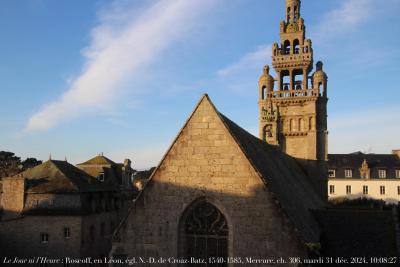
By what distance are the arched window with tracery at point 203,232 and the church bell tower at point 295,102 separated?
742 inches

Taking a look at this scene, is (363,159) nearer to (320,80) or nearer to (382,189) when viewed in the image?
(382,189)

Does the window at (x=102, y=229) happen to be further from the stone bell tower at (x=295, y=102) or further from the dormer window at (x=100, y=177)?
the stone bell tower at (x=295, y=102)

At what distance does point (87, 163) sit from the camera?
46.0m

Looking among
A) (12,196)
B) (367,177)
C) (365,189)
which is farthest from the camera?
(365,189)

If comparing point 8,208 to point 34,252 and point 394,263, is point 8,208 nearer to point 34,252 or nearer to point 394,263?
point 34,252

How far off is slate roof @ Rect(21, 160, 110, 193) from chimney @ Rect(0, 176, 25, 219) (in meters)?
0.65

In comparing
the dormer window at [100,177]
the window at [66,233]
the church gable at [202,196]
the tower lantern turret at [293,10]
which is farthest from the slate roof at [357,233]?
the dormer window at [100,177]

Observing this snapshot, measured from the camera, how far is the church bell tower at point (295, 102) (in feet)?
111

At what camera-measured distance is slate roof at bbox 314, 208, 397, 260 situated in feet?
51.7

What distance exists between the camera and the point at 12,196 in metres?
33.6

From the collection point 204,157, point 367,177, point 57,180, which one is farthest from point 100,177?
point 367,177

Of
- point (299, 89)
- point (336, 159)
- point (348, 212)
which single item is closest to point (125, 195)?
point (299, 89)

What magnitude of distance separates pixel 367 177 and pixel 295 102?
3645cm

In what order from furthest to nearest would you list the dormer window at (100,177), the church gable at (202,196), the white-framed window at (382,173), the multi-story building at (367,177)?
the white-framed window at (382,173) < the multi-story building at (367,177) < the dormer window at (100,177) < the church gable at (202,196)
